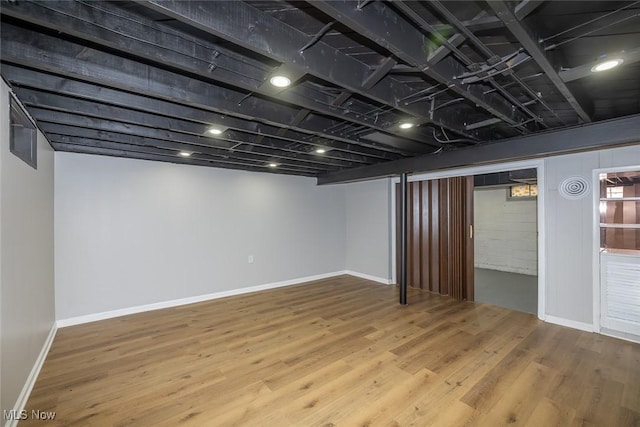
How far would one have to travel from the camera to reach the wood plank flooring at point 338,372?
194cm

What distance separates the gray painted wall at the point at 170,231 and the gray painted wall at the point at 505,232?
4.29 meters

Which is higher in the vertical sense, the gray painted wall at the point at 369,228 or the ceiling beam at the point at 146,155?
the ceiling beam at the point at 146,155

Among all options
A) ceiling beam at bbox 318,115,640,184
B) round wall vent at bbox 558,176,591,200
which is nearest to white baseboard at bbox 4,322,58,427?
ceiling beam at bbox 318,115,640,184

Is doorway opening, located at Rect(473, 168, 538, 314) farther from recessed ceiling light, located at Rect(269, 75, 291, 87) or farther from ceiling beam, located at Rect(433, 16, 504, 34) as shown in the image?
recessed ceiling light, located at Rect(269, 75, 291, 87)

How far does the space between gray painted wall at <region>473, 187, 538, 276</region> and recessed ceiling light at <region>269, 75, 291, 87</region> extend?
6.31 m

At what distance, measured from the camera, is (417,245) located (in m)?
5.13

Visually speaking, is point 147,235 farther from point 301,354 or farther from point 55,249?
point 301,354

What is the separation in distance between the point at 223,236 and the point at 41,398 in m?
2.90

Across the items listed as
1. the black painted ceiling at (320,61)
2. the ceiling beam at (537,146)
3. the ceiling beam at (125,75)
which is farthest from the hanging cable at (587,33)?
the ceiling beam at (125,75)

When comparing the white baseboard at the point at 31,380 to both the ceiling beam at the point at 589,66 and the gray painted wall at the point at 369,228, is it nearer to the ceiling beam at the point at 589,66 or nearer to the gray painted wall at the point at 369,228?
the ceiling beam at the point at 589,66

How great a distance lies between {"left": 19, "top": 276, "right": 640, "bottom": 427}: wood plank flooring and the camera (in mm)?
1937

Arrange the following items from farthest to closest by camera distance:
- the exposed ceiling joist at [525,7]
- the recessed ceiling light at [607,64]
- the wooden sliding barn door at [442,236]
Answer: the wooden sliding barn door at [442,236] < the recessed ceiling light at [607,64] < the exposed ceiling joist at [525,7]

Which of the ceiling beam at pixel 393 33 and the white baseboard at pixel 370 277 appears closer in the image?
the ceiling beam at pixel 393 33
